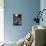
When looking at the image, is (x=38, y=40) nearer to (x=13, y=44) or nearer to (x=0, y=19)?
(x=13, y=44)

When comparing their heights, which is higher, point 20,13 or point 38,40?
point 20,13

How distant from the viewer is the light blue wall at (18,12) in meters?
5.27

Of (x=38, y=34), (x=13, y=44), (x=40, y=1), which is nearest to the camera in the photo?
(x=38, y=34)

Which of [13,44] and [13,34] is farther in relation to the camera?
[13,34]

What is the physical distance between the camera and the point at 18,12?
17.4 feet

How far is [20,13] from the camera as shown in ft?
17.4

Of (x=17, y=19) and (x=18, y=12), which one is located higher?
(x=18, y=12)

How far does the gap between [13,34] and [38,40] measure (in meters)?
2.96

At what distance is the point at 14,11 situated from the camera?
5297 millimetres

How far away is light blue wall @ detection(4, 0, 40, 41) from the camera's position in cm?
527

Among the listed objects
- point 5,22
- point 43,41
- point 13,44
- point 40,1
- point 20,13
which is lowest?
point 13,44

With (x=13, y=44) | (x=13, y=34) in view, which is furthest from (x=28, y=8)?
(x=13, y=44)

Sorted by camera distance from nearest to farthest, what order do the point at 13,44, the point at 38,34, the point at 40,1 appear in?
the point at 38,34 → the point at 13,44 → the point at 40,1

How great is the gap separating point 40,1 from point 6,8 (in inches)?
53.8
